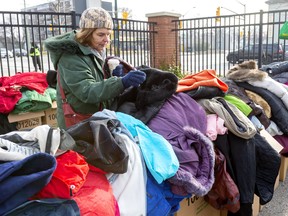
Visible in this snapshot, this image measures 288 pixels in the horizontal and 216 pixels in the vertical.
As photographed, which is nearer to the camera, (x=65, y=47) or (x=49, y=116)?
(x=65, y=47)

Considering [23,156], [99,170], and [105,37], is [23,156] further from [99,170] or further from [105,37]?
[105,37]

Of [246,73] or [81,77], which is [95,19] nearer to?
[81,77]

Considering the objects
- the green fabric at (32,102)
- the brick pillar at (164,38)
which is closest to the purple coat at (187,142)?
the green fabric at (32,102)

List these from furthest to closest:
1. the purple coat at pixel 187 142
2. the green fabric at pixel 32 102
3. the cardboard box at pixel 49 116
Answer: the cardboard box at pixel 49 116, the green fabric at pixel 32 102, the purple coat at pixel 187 142

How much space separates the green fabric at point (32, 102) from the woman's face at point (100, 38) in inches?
72.2

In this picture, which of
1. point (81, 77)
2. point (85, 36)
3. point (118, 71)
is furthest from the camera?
point (118, 71)

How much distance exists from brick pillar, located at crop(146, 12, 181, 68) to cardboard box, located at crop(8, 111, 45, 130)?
18.4ft

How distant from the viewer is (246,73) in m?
3.24

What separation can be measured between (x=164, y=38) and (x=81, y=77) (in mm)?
7147

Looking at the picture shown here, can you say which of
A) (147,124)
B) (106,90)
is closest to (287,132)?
(147,124)

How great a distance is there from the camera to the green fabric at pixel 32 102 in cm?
377

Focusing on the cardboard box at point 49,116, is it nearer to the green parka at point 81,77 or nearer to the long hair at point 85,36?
the green parka at point 81,77

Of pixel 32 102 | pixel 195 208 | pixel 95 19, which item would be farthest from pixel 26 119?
pixel 195 208

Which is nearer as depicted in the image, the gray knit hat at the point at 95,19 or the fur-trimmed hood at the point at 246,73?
the gray knit hat at the point at 95,19
